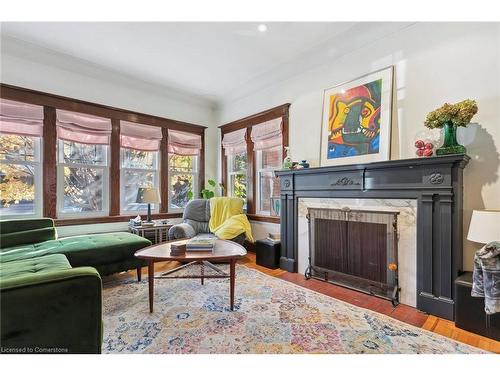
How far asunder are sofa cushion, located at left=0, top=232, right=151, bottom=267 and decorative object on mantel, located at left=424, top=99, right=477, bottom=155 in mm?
3231

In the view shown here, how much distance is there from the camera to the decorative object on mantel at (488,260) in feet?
5.54

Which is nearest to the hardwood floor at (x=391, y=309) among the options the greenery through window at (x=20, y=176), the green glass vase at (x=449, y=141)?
the green glass vase at (x=449, y=141)

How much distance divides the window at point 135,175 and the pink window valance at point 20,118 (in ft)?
3.59

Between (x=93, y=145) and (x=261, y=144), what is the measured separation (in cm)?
263

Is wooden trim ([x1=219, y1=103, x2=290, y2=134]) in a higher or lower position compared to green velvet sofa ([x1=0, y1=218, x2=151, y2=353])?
higher

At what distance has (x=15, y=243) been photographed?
2660 millimetres

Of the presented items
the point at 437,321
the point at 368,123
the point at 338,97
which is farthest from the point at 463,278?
the point at 338,97

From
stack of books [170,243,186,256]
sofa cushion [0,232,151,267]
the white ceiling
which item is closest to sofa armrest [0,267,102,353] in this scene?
stack of books [170,243,186,256]

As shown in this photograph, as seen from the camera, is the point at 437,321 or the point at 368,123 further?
the point at 368,123

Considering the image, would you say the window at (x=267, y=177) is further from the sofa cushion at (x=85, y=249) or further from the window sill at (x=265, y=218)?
the sofa cushion at (x=85, y=249)

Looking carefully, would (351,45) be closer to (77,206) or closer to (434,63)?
(434,63)

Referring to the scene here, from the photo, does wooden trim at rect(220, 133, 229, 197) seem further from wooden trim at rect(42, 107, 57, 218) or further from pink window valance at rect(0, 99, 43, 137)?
pink window valance at rect(0, 99, 43, 137)

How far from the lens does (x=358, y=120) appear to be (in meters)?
2.86

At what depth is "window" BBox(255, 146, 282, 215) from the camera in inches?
159
